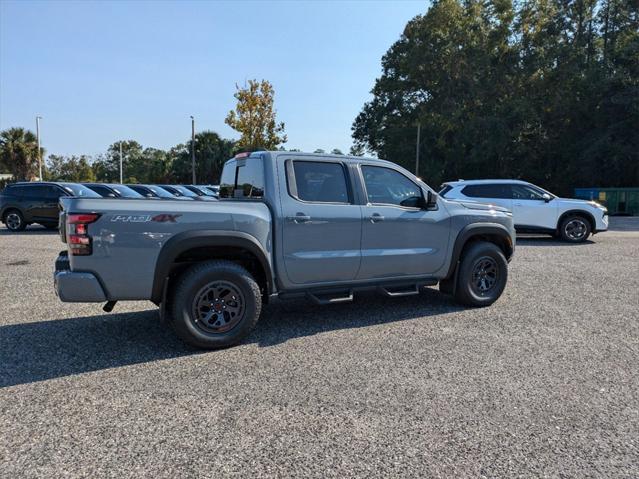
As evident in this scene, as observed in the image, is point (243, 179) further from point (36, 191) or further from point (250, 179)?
point (36, 191)

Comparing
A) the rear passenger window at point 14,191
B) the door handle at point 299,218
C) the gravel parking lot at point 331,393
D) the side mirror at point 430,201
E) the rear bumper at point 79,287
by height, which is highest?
the rear passenger window at point 14,191

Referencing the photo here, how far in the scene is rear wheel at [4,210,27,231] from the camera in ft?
51.4

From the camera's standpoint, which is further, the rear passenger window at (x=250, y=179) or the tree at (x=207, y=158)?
the tree at (x=207, y=158)

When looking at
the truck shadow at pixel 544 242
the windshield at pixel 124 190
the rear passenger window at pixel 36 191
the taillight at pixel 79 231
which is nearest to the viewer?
the taillight at pixel 79 231

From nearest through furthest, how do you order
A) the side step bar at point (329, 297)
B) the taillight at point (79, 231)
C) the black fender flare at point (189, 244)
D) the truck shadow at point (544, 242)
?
the taillight at point (79, 231) → the black fender flare at point (189, 244) → the side step bar at point (329, 297) → the truck shadow at point (544, 242)

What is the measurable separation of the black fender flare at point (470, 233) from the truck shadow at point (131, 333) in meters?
0.62

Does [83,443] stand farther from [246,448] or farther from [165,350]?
[165,350]

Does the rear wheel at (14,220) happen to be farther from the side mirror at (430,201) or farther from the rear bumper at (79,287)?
the side mirror at (430,201)

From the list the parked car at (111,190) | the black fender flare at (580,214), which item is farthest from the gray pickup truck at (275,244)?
the parked car at (111,190)

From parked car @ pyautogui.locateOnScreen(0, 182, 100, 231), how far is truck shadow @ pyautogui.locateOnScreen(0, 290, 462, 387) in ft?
37.5

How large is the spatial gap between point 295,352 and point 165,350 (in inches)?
48.2

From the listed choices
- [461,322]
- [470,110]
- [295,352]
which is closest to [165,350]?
[295,352]

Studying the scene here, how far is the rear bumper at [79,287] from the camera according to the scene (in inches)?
157

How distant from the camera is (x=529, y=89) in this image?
3241 centimetres
